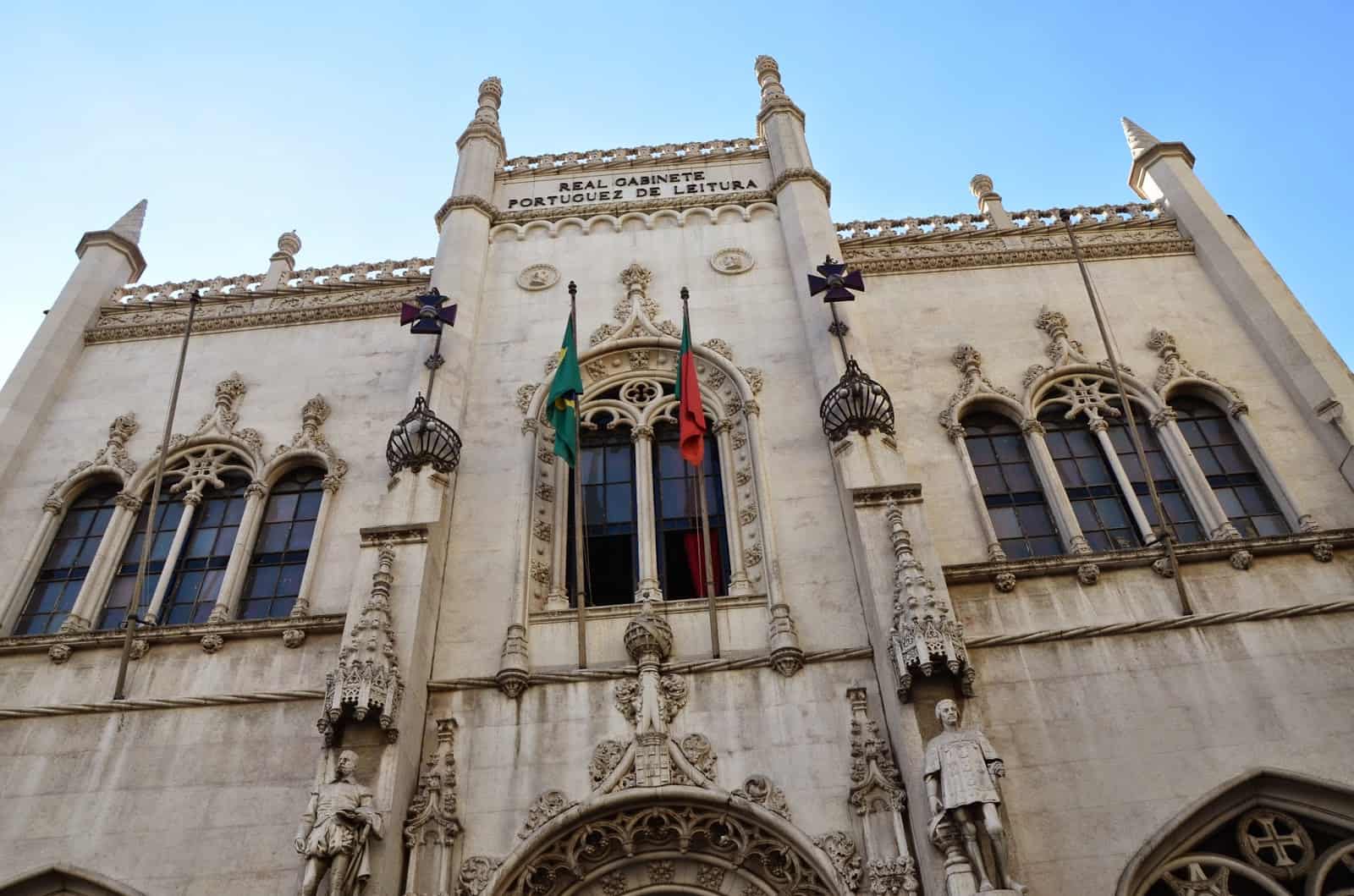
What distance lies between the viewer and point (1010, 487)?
15.7m

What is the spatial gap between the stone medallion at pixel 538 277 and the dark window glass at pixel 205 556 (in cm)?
573

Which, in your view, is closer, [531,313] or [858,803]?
[858,803]

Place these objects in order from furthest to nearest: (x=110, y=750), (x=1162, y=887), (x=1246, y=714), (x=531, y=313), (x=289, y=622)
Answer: (x=531, y=313) < (x=289, y=622) < (x=110, y=750) < (x=1246, y=714) < (x=1162, y=887)

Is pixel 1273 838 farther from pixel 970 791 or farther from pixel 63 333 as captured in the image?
pixel 63 333

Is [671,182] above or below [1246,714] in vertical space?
above

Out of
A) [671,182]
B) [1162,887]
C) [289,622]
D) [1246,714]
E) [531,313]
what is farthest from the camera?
[671,182]

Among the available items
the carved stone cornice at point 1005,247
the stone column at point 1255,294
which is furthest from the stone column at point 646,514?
the stone column at point 1255,294

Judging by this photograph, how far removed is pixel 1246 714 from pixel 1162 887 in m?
2.27

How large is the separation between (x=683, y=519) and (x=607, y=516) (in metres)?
1.12

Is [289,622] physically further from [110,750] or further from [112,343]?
[112,343]

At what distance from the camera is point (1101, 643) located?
42.7 feet

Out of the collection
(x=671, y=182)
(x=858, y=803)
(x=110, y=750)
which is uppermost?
(x=671, y=182)

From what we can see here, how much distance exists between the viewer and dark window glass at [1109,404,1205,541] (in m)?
15.0

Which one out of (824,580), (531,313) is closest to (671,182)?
(531,313)
